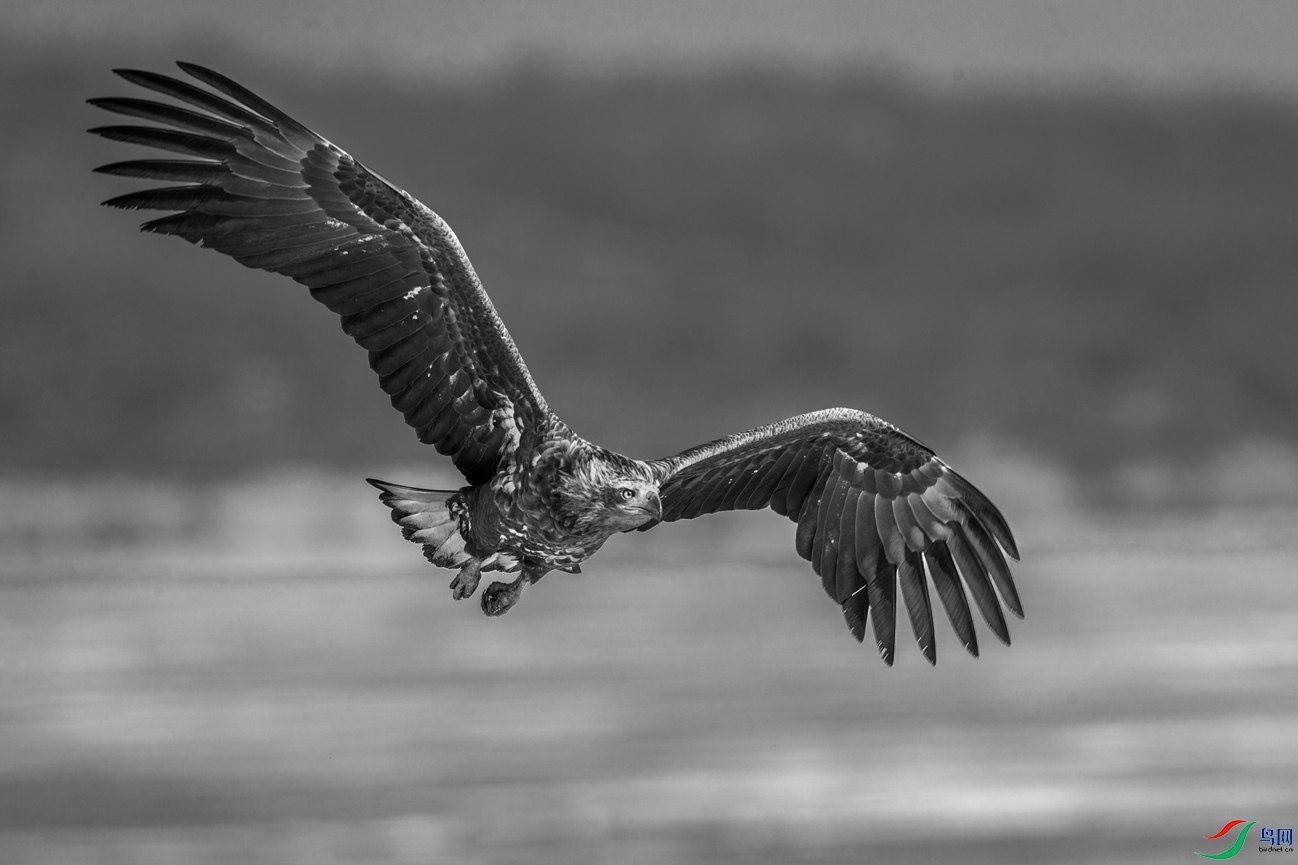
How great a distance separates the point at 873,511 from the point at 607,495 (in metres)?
2.25

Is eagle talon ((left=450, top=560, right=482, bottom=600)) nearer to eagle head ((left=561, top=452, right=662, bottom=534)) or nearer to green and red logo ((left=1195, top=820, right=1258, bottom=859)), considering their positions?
eagle head ((left=561, top=452, right=662, bottom=534))

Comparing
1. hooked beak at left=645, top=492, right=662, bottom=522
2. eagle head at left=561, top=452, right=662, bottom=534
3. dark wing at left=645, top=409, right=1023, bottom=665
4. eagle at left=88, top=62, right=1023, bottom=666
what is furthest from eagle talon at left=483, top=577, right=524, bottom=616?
dark wing at left=645, top=409, right=1023, bottom=665

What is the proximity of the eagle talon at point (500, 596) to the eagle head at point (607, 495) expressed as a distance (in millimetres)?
785

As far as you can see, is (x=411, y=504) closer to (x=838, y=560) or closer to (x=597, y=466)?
(x=597, y=466)

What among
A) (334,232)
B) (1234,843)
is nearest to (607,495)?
(334,232)

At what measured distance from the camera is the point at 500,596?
986cm

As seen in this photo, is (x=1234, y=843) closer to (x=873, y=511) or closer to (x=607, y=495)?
(x=873, y=511)

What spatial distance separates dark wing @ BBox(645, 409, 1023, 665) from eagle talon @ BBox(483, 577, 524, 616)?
121cm

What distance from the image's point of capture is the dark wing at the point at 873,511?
34.8 ft

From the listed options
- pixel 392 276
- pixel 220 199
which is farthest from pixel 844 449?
pixel 220 199

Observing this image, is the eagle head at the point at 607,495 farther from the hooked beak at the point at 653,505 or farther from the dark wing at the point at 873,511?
the dark wing at the point at 873,511

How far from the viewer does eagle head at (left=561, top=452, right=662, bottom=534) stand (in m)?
9.21

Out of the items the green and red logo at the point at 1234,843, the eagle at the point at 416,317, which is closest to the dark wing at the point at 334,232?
the eagle at the point at 416,317

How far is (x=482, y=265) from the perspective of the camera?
43.2 m
